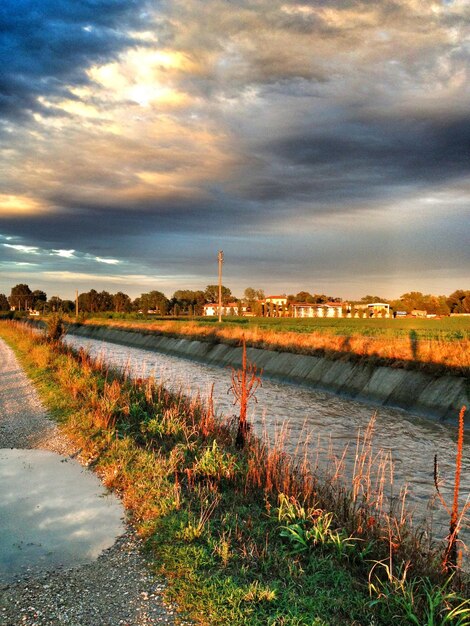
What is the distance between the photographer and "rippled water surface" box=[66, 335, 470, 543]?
10570 millimetres

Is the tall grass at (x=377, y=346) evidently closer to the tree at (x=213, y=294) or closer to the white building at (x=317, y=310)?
the white building at (x=317, y=310)

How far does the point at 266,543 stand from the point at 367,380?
689 inches

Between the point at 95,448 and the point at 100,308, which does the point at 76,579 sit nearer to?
the point at 95,448

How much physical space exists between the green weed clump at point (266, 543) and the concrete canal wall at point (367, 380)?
30.0 ft

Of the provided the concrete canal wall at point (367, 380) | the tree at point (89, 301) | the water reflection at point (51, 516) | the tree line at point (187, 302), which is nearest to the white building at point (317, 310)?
the tree line at point (187, 302)

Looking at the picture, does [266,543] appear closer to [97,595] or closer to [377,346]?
[97,595]

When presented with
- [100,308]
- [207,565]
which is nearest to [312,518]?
[207,565]

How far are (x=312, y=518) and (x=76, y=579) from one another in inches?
115

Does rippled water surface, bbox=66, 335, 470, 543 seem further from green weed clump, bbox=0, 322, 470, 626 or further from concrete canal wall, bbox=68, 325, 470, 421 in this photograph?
green weed clump, bbox=0, 322, 470, 626

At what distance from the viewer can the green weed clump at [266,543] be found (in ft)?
16.0

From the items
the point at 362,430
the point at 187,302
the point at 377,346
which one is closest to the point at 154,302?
the point at 187,302

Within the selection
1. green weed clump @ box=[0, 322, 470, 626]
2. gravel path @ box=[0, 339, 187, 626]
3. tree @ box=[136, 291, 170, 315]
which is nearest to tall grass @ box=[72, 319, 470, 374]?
green weed clump @ box=[0, 322, 470, 626]

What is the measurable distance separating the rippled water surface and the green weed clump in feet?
3.71

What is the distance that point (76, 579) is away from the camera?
5535mm
